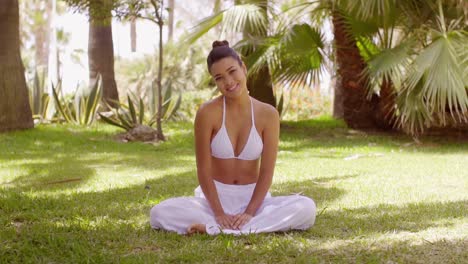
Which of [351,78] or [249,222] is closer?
[249,222]

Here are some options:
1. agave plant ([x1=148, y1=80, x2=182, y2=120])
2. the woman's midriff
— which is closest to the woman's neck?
the woman's midriff

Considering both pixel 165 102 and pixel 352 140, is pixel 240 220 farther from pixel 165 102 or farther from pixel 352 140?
pixel 165 102

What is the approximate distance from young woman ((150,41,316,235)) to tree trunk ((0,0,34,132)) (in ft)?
24.9

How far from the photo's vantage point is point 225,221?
14.9 feet

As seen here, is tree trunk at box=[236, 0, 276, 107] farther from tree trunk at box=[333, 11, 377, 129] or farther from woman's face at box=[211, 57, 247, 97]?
woman's face at box=[211, 57, 247, 97]

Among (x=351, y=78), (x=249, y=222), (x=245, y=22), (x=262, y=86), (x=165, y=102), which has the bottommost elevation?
(x=165, y=102)


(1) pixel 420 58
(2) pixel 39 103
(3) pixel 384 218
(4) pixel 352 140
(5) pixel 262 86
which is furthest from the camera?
(2) pixel 39 103

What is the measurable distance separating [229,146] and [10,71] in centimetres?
780

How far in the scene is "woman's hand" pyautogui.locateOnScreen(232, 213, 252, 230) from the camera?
455 cm

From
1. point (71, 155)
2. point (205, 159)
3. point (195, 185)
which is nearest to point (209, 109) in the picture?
point (205, 159)

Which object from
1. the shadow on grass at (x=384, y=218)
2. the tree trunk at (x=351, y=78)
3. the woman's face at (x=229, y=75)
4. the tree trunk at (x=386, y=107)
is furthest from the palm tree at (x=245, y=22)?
the woman's face at (x=229, y=75)

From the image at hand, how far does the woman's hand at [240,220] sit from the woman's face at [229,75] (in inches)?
29.8

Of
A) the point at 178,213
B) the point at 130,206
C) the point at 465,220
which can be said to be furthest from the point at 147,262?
the point at 465,220

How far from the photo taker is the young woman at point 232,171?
15.0 feet
